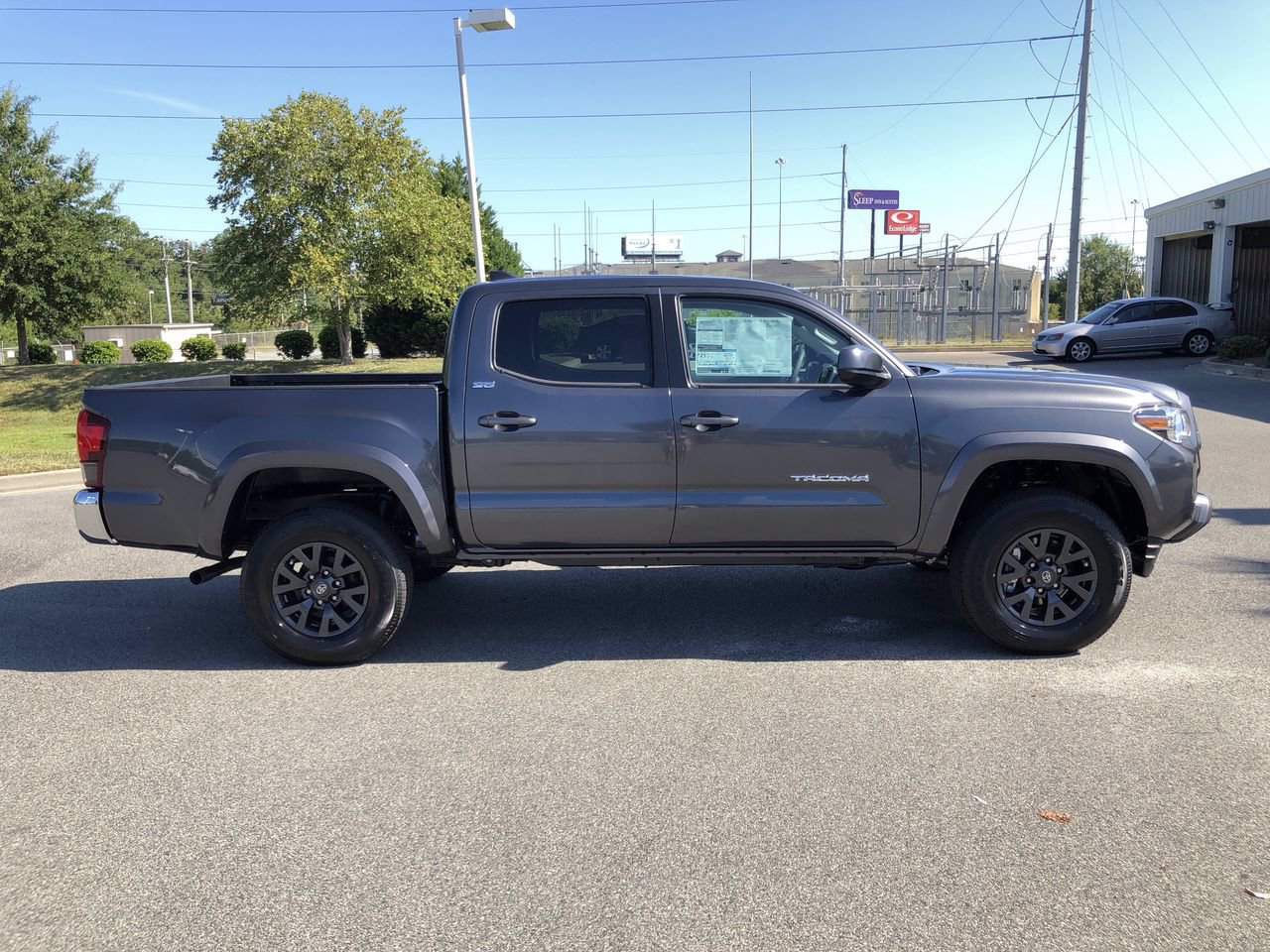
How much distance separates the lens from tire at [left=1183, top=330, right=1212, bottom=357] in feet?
85.1

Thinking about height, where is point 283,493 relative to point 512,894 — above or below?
above

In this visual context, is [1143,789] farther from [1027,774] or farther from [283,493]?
[283,493]

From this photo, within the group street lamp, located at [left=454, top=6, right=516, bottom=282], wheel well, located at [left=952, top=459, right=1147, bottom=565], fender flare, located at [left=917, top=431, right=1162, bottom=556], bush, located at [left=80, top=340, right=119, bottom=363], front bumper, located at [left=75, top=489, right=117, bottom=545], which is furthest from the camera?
bush, located at [left=80, top=340, right=119, bottom=363]

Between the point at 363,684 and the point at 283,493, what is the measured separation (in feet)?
3.94

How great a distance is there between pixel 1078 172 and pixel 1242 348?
9048mm

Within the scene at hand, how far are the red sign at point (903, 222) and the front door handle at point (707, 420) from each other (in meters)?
59.6

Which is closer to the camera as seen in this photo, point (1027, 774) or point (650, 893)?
point (650, 893)

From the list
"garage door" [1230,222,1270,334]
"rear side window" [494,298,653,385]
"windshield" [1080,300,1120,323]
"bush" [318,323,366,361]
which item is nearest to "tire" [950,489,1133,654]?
"rear side window" [494,298,653,385]

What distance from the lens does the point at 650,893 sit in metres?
3.18

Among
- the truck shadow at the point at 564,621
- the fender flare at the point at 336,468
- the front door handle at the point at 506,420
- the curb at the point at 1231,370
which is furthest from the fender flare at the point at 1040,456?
the curb at the point at 1231,370

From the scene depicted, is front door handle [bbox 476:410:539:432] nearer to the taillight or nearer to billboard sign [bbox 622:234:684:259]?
the taillight

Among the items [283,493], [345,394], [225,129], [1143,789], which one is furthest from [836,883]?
[225,129]

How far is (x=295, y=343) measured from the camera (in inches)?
1298

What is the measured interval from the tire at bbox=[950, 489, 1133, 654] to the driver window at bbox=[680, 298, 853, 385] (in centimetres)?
116
